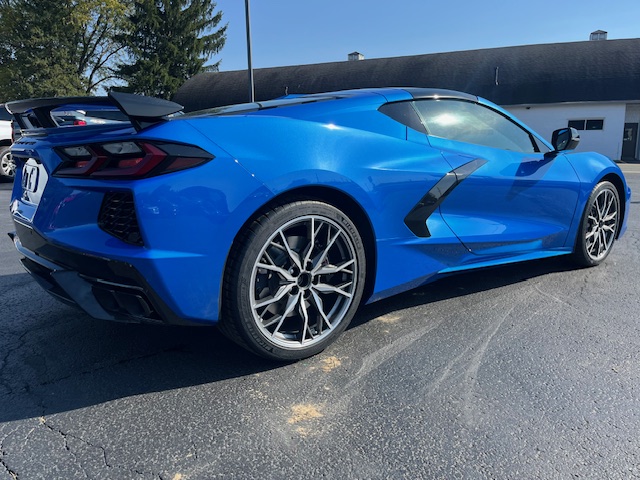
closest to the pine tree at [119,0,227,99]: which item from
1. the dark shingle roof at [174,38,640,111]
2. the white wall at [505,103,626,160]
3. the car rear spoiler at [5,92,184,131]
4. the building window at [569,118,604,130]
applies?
the dark shingle roof at [174,38,640,111]

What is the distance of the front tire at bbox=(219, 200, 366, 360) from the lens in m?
2.26

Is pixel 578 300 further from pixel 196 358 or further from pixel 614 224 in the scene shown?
pixel 196 358

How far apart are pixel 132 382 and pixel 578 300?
9.67ft

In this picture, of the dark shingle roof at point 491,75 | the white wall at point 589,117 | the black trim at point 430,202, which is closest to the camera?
the black trim at point 430,202

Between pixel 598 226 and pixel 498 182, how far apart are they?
152cm

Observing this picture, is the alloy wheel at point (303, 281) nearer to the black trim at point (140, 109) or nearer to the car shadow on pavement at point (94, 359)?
the car shadow on pavement at point (94, 359)

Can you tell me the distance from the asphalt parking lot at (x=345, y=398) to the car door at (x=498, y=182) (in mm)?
547

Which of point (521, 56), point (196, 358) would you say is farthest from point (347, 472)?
point (521, 56)

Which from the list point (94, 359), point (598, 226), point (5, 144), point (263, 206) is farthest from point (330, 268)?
point (5, 144)

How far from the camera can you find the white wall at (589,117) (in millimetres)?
25359

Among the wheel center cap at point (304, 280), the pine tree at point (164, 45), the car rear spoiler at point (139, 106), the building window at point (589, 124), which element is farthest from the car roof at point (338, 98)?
the pine tree at point (164, 45)

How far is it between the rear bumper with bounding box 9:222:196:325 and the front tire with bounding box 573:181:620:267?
3324 mm

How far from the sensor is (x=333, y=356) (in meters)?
2.62

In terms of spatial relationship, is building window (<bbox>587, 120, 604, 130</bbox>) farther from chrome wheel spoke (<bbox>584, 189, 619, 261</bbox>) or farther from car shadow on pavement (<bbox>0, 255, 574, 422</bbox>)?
car shadow on pavement (<bbox>0, 255, 574, 422</bbox>)
